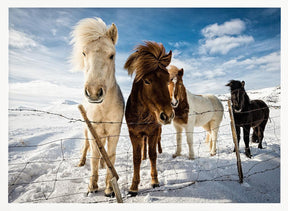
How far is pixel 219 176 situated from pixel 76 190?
251 cm

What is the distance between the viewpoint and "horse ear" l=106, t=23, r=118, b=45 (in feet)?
→ 7.01

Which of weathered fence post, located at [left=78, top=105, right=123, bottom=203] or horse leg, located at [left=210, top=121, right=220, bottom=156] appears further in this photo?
horse leg, located at [left=210, top=121, right=220, bottom=156]

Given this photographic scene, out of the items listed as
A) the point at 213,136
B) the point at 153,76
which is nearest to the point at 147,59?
the point at 153,76

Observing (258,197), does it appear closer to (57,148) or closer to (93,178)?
(93,178)

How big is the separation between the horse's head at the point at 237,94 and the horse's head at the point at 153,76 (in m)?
2.24

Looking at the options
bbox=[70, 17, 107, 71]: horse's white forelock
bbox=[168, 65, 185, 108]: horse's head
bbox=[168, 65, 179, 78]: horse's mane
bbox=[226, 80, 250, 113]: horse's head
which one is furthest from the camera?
bbox=[226, 80, 250, 113]: horse's head

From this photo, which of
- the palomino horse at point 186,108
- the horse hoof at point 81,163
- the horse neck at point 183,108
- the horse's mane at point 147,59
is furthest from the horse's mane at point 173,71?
the horse hoof at point 81,163

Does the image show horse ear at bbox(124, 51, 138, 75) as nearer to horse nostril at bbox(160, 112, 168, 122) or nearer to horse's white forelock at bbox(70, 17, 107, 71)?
horse's white forelock at bbox(70, 17, 107, 71)

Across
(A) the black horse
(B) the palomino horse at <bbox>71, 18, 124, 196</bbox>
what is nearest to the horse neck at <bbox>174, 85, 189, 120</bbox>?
(A) the black horse

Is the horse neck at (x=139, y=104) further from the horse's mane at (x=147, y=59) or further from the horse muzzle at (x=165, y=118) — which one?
the horse muzzle at (x=165, y=118)

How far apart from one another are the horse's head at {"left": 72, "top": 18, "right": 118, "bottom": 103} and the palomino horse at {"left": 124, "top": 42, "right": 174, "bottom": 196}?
40cm

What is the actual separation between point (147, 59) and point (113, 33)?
0.71 m
